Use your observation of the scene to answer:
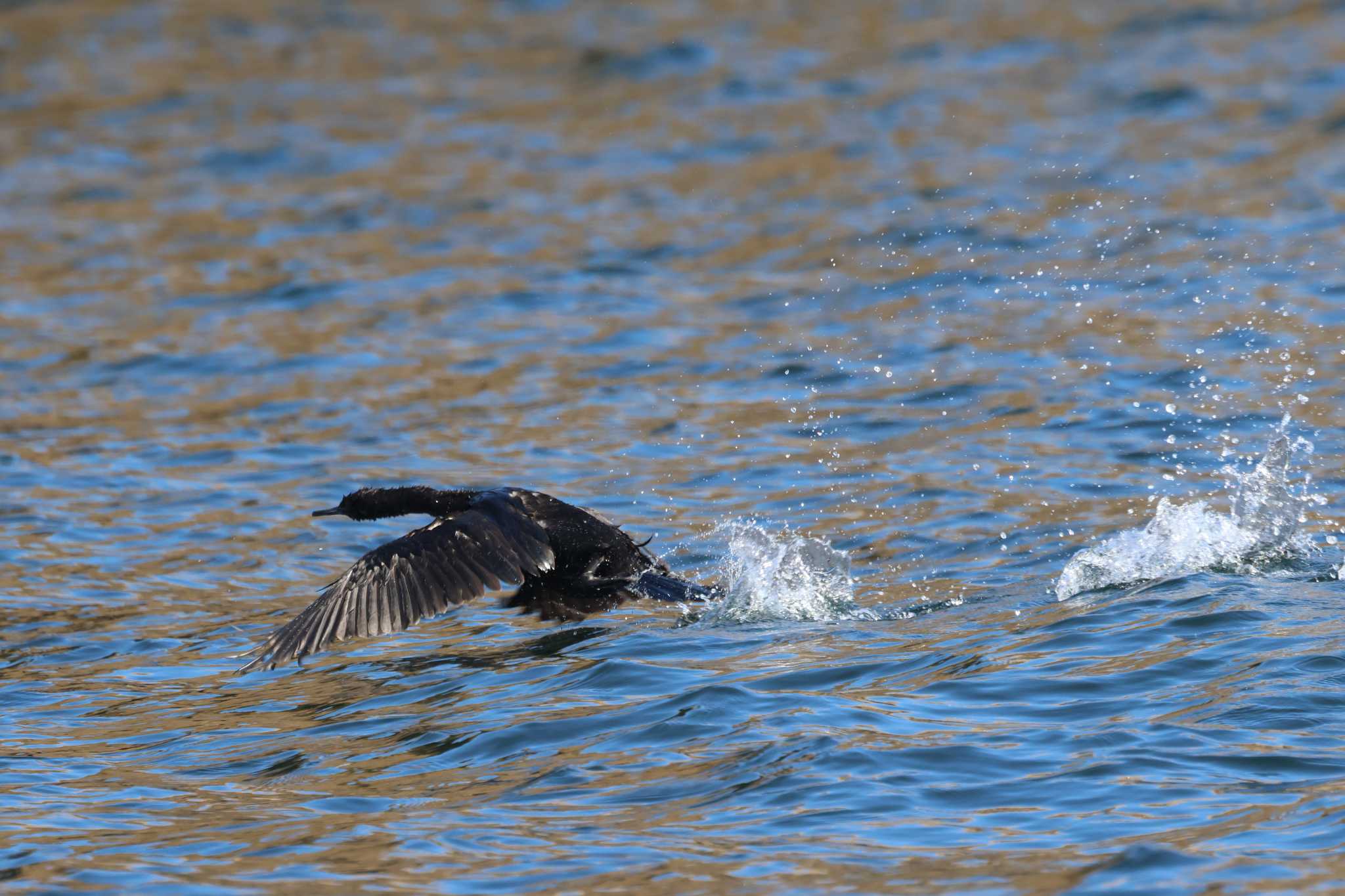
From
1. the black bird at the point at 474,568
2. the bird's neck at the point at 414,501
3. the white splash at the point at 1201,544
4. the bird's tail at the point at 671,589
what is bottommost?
the white splash at the point at 1201,544

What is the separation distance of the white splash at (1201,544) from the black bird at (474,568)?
4.83 ft

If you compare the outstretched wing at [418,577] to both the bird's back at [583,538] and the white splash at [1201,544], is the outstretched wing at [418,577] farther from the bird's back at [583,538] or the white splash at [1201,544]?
the white splash at [1201,544]

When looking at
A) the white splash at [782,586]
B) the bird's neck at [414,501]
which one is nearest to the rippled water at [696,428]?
the white splash at [782,586]

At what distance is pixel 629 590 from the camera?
7027mm

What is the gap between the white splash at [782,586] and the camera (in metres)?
6.86

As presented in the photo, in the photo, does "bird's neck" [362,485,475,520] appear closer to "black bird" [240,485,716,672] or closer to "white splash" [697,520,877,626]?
"black bird" [240,485,716,672]

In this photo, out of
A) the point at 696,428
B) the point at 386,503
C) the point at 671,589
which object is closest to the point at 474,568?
the point at 671,589

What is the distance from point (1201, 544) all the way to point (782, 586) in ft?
5.11

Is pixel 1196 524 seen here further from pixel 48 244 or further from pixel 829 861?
pixel 48 244

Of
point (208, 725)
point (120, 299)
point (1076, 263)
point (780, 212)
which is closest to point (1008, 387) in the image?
point (1076, 263)

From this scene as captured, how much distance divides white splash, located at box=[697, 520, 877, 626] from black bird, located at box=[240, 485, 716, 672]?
5.8 inches

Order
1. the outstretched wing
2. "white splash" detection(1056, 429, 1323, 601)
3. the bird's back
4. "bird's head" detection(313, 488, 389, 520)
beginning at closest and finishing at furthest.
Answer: the outstretched wing < "white splash" detection(1056, 429, 1323, 601) < the bird's back < "bird's head" detection(313, 488, 389, 520)

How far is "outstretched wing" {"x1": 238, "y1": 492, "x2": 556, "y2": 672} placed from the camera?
6.53 m

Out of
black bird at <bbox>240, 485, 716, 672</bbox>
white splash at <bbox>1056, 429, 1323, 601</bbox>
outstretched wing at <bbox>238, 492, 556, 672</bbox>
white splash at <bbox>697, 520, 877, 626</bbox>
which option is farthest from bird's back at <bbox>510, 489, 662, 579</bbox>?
white splash at <bbox>1056, 429, 1323, 601</bbox>
